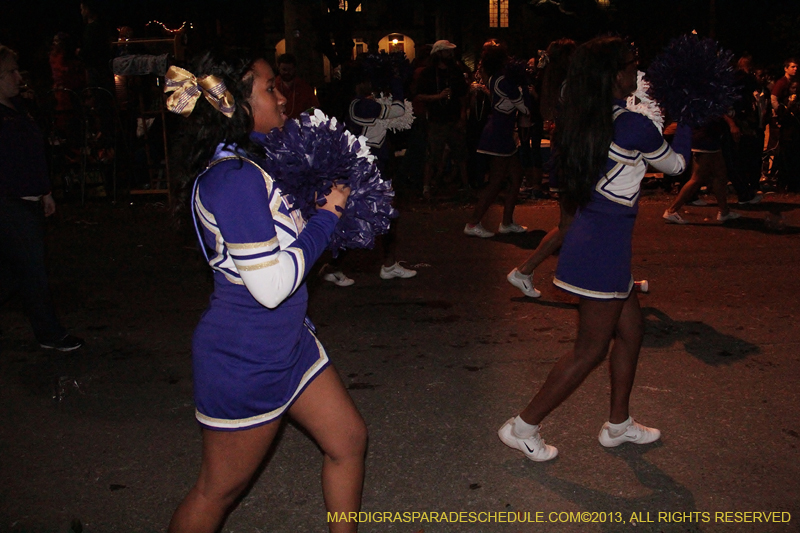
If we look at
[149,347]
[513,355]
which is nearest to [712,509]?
[513,355]

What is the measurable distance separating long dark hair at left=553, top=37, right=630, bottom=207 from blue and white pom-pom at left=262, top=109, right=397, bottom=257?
1242 mm

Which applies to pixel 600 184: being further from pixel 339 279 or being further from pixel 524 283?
pixel 339 279

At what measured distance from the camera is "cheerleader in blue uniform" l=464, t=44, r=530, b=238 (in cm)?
821

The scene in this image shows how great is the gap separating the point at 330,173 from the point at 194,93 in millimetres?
481

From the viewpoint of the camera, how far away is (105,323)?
6.10 m

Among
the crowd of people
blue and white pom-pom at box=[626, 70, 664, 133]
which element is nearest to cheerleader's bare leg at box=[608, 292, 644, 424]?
the crowd of people

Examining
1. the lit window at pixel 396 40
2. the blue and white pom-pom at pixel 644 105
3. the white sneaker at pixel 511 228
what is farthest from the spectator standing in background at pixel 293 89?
the lit window at pixel 396 40

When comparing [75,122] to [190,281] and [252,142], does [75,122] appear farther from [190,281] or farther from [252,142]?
[252,142]

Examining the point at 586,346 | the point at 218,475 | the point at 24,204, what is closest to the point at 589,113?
the point at 586,346

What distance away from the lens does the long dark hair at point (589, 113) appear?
3422mm

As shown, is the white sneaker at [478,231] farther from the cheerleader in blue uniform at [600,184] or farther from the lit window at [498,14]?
the lit window at [498,14]

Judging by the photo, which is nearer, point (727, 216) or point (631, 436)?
point (631, 436)

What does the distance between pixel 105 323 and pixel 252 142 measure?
13.8ft

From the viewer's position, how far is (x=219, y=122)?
235cm
